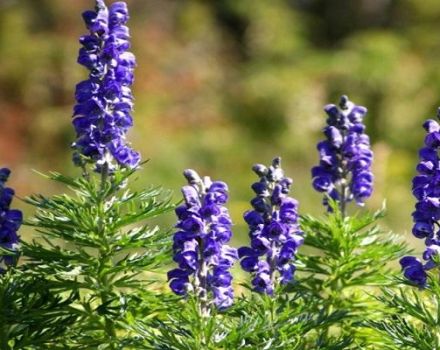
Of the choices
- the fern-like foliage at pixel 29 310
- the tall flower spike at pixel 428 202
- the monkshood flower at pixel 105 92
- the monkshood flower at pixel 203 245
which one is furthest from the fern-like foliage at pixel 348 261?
the fern-like foliage at pixel 29 310

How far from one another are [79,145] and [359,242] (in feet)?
4.39

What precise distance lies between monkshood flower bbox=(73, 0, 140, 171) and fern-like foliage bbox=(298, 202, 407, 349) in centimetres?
97

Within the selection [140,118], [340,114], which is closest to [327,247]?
[340,114]

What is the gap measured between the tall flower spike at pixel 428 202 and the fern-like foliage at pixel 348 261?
39 centimetres

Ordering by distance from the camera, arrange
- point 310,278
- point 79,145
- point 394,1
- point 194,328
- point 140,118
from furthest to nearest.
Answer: point 394,1
point 140,118
point 310,278
point 79,145
point 194,328

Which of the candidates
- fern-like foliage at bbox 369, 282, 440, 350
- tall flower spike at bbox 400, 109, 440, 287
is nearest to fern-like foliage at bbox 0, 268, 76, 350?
fern-like foliage at bbox 369, 282, 440, 350

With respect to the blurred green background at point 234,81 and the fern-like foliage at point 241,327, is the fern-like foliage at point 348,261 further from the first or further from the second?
the blurred green background at point 234,81

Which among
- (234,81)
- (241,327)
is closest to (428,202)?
(241,327)

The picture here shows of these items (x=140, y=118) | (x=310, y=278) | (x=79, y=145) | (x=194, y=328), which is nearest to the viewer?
(x=194, y=328)

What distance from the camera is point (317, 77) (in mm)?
18688

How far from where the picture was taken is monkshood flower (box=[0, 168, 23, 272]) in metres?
4.23

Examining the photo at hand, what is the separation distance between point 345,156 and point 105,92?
4.11 ft

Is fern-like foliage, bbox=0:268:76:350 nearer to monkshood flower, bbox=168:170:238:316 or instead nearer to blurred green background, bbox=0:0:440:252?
monkshood flower, bbox=168:170:238:316

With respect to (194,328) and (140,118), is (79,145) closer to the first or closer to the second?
(194,328)
